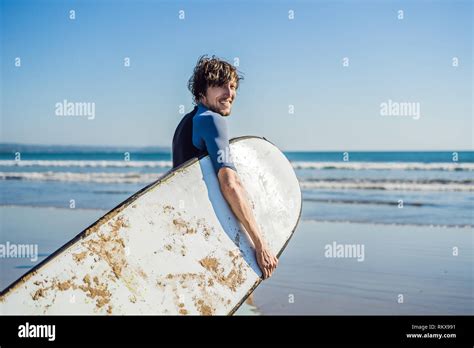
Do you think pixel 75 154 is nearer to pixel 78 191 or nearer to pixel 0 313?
pixel 78 191

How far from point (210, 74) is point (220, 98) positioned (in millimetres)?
132

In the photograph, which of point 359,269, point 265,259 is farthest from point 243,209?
point 359,269

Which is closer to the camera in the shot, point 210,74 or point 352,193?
point 210,74

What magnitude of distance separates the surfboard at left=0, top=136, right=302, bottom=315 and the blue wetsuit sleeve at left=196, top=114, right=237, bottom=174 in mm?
133

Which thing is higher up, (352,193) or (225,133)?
(225,133)

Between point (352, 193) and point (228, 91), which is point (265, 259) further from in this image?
point (352, 193)

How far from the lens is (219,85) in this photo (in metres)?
2.88

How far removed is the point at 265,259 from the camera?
113 inches

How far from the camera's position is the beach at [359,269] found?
453 centimetres

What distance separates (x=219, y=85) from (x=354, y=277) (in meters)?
3.00

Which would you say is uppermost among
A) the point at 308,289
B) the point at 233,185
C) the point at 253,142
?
the point at 253,142

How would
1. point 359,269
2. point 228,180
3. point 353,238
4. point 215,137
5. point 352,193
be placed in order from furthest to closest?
point 352,193 → point 353,238 → point 359,269 → point 228,180 → point 215,137

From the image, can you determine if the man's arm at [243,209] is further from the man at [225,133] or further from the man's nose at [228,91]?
the man's nose at [228,91]
